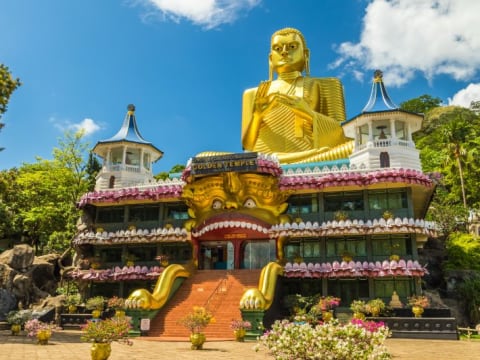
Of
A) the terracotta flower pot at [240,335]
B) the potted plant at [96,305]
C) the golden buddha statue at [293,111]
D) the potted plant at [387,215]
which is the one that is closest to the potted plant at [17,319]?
the potted plant at [96,305]

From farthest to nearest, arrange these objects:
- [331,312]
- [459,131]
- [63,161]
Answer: [459,131]
[63,161]
[331,312]

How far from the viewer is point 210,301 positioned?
932 inches

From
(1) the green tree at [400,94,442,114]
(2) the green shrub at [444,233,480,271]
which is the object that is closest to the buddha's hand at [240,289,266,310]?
(2) the green shrub at [444,233,480,271]

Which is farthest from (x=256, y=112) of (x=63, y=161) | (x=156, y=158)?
(x=63, y=161)

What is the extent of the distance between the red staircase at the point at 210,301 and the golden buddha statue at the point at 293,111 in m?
10.5

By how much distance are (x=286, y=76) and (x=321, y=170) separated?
1519 centimetres

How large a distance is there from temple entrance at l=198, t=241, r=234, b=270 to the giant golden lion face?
6.71 feet

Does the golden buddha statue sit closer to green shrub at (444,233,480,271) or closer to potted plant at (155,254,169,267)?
potted plant at (155,254,169,267)

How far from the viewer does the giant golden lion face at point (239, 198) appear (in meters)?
28.0

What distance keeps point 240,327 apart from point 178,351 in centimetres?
449

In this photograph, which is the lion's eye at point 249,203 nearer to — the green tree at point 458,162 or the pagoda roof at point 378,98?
the pagoda roof at point 378,98

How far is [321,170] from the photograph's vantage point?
94.0 feet

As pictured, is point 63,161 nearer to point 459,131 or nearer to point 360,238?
point 360,238

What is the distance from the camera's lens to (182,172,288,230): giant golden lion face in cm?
2803
